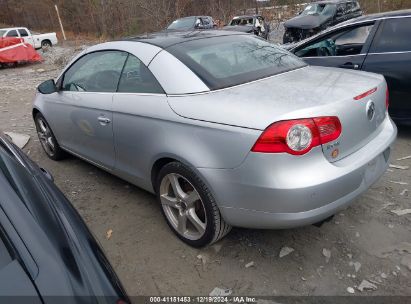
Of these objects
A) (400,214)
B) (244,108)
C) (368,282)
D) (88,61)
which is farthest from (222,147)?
(88,61)

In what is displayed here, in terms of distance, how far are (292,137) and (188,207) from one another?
3.29 feet

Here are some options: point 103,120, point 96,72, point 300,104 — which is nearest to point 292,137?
point 300,104

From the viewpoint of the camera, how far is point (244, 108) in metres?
2.20

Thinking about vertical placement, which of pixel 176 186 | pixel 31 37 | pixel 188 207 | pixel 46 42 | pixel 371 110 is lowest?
pixel 46 42

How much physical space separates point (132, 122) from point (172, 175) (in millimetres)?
551

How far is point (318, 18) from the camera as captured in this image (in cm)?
1395

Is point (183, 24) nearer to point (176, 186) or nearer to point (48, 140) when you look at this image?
point (48, 140)

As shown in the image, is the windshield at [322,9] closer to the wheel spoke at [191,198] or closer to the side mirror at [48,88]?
the side mirror at [48,88]

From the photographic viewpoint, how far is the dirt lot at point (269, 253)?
7.79ft

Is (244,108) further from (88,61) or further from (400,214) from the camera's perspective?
(88,61)

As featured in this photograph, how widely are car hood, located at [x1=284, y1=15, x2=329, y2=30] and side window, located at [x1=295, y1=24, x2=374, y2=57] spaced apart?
29.7ft

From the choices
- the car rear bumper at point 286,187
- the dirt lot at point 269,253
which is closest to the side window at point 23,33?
the dirt lot at point 269,253

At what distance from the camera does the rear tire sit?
4422mm

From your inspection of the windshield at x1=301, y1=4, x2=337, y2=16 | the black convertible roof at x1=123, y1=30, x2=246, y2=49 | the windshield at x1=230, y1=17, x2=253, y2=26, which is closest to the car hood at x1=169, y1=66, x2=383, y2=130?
the black convertible roof at x1=123, y1=30, x2=246, y2=49
